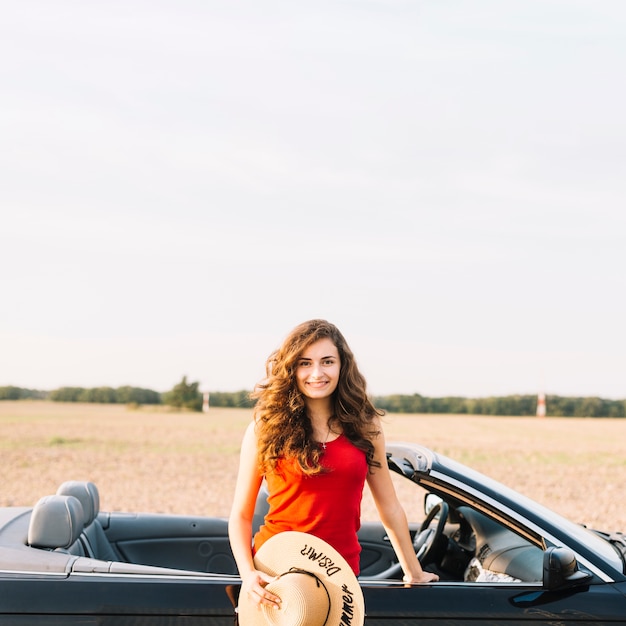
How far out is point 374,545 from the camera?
451 centimetres

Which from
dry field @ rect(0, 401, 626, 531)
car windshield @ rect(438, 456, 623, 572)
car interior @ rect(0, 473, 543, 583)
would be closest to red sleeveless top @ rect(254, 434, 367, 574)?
car interior @ rect(0, 473, 543, 583)

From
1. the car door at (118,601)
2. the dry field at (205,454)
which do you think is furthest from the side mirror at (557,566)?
the dry field at (205,454)

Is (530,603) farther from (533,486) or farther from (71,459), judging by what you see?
(71,459)

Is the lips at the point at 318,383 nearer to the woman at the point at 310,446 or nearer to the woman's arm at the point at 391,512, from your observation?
the woman at the point at 310,446

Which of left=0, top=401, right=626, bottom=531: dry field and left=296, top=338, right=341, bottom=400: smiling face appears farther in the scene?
left=0, top=401, right=626, bottom=531: dry field

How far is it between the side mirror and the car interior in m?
0.21

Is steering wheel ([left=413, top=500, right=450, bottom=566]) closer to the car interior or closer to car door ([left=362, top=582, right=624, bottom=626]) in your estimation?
the car interior

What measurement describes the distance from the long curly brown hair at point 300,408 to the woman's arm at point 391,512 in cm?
4

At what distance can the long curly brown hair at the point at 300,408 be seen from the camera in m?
2.79

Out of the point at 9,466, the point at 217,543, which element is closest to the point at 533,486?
the point at 9,466

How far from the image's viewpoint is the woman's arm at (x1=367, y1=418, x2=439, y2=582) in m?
2.96

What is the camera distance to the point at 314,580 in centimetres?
268

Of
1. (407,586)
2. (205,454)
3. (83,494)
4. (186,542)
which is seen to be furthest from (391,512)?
(205,454)

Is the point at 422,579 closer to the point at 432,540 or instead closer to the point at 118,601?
the point at 432,540
